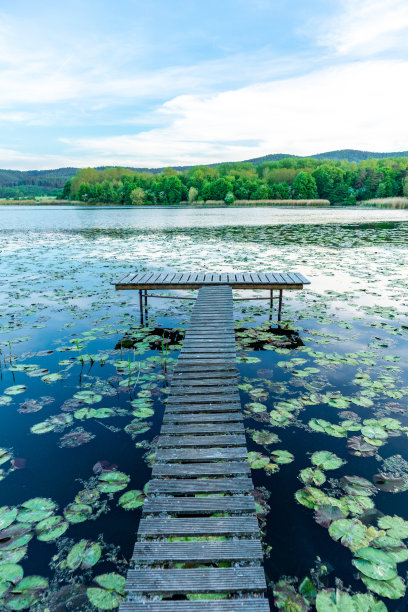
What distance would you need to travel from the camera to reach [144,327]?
6.98m

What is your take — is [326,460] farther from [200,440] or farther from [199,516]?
[199,516]

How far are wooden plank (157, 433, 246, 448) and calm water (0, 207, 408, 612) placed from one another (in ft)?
1.42

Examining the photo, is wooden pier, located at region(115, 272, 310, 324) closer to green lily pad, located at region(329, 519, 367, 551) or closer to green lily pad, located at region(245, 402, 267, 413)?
green lily pad, located at region(245, 402, 267, 413)

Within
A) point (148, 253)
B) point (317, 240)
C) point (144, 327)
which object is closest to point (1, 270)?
point (148, 253)

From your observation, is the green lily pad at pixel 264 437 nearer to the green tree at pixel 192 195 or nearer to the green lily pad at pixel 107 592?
the green lily pad at pixel 107 592

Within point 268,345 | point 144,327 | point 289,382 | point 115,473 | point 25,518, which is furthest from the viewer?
point 144,327

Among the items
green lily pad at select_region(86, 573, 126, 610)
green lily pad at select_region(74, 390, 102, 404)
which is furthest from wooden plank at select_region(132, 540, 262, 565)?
green lily pad at select_region(74, 390, 102, 404)

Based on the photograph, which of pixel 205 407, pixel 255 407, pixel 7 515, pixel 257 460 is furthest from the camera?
pixel 255 407

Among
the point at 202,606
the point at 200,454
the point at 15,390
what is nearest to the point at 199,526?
the point at 202,606

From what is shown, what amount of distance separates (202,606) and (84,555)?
40.5 inches

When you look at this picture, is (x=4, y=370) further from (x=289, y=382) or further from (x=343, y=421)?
(x=343, y=421)

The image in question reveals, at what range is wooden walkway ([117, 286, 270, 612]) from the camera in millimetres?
1840

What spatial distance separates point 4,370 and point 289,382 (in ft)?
13.5

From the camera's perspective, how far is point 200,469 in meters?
2.66
